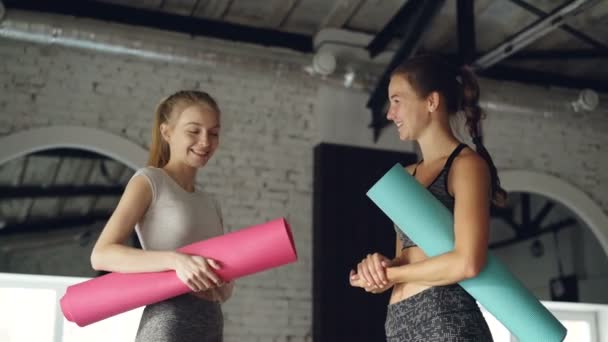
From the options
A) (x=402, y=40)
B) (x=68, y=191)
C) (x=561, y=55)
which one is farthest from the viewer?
(x=68, y=191)

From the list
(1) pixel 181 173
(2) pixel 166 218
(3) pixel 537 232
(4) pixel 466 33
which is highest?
(4) pixel 466 33

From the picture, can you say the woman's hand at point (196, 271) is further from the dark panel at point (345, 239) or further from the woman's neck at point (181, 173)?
the dark panel at point (345, 239)

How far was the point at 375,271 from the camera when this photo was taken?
5.46 feet

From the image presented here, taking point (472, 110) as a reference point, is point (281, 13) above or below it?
above

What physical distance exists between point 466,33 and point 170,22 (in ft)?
7.38

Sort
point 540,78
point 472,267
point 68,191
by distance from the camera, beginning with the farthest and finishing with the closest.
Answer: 1. point 540,78
2. point 68,191
3. point 472,267

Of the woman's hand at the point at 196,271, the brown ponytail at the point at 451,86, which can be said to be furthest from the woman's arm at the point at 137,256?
the brown ponytail at the point at 451,86

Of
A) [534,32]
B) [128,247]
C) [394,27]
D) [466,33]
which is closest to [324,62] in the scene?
[394,27]

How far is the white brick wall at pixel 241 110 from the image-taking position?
4984 millimetres

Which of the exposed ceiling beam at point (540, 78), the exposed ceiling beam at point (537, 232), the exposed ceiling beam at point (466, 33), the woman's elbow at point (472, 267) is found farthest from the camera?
the exposed ceiling beam at point (537, 232)

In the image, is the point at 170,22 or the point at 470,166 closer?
the point at 470,166

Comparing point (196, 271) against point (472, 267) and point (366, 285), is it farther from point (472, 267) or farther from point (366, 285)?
point (472, 267)

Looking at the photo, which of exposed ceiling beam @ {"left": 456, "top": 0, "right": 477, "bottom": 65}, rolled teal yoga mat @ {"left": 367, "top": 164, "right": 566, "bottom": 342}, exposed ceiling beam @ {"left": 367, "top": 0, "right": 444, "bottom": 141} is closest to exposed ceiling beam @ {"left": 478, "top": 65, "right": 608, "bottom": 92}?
exposed ceiling beam @ {"left": 367, "top": 0, "right": 444, "bottom": 141}

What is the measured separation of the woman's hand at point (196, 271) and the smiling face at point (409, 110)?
1.93 ft
